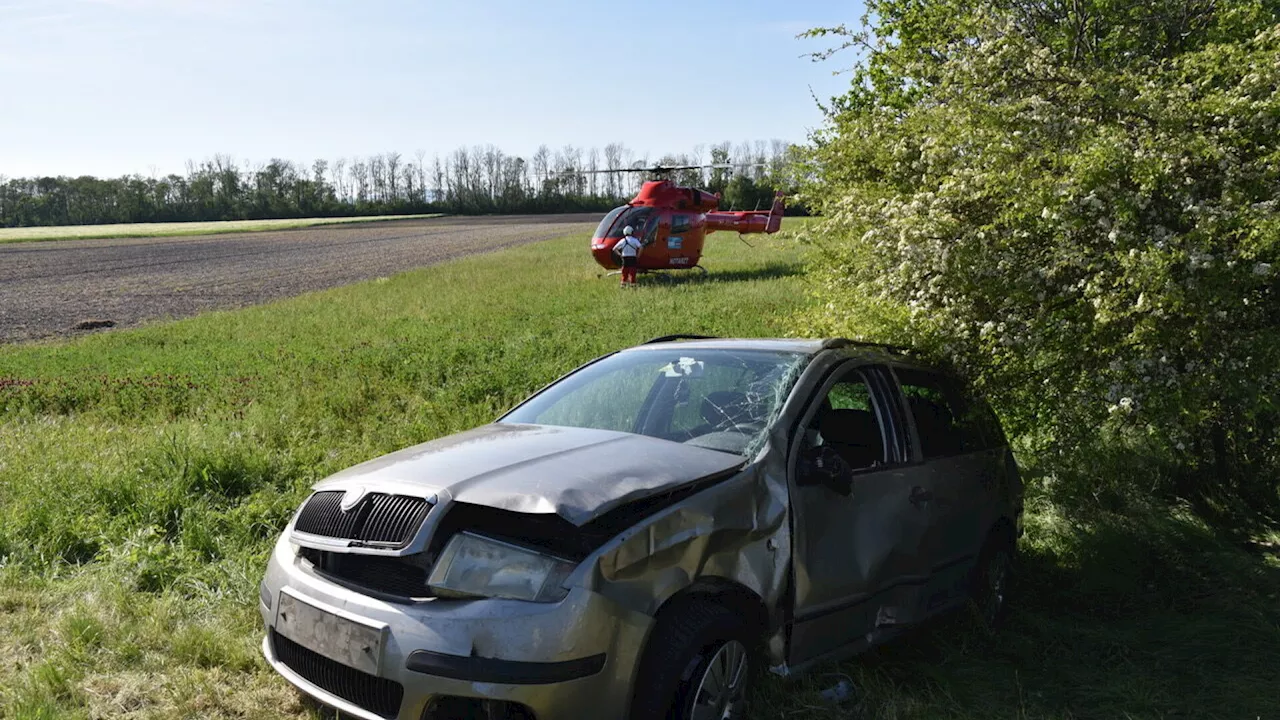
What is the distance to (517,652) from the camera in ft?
9.39

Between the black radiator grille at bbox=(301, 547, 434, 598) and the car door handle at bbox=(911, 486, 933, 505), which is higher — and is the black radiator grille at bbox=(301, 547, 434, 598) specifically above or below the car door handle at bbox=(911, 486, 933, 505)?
above

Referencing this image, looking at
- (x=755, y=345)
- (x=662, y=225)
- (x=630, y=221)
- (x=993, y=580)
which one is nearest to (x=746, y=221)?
(x=662, y=225)

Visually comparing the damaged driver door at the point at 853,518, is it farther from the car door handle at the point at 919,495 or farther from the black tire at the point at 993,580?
the black tire at the point at 993,580

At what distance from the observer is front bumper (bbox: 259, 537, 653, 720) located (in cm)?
285

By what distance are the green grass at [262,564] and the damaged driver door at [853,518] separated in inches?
13.0

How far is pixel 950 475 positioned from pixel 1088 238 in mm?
1955

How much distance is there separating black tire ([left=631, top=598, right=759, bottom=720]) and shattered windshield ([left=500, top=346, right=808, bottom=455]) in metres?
0.75

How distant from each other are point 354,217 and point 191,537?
109572 millimetres

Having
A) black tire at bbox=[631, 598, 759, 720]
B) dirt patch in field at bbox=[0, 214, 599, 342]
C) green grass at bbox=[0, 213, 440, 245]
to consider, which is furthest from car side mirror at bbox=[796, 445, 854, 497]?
green grass at bbox=[0, 213, 440, 245]

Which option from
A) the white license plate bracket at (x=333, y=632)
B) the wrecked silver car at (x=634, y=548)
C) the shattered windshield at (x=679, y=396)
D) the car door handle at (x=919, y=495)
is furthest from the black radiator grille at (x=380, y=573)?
the car door handle at (x=919, y=495)

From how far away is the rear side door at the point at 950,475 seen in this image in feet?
15.0

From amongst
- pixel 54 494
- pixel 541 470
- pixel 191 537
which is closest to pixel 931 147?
pixel 541 470

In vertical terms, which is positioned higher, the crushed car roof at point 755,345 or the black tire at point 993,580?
the crushed car roof at point 755,345

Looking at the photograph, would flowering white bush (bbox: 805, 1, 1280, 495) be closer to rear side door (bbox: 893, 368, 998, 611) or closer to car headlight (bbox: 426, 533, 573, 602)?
rear side door (bbox: 893, 368, 998, 611)
